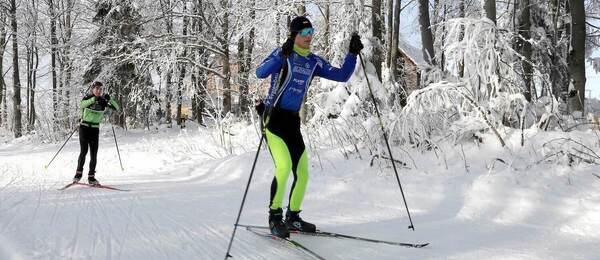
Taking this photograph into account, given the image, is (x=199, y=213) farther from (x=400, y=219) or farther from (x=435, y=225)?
(x=435, y=225)

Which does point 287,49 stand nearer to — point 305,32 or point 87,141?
point 305,32

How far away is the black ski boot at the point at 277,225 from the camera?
159 inches

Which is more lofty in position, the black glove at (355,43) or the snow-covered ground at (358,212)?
the black glove at (355,43)

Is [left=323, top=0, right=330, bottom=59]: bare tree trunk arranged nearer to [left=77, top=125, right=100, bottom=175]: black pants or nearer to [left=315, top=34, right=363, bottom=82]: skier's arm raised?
[left=77, top=125, right=100, bottom=175]: black pants

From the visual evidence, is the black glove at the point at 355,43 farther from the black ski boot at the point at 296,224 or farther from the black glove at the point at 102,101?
the black glove at the point at 102,101

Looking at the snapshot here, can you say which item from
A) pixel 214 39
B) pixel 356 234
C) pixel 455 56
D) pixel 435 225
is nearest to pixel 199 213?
pixel 356 234

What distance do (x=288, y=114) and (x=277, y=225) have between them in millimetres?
1016

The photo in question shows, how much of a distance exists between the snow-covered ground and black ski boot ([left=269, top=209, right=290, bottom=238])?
0.13 metres

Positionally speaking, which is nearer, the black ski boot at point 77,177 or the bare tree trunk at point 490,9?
the bare tree trunk at point 490,9

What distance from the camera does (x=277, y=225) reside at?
4.11m

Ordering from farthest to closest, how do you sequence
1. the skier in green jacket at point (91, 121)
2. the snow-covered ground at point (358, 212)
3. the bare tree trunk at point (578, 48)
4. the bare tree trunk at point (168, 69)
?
1. the bare tree trunk at point (168, 69)
2. the bare tree trunk at point (578, 48)
3. the skier in green jacket at point (91, 121)
4. the snow-covered ground at point (358, 212)

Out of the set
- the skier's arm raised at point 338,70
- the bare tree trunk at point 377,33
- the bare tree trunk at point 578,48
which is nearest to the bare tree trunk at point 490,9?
the bare tree trunk at point 578,48

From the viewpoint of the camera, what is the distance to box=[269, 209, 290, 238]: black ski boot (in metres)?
4.04

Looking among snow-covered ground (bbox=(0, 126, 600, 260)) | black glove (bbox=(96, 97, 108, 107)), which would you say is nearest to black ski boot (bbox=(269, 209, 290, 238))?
snow-covered ground (bbox=(0, 126, 600, 260))
